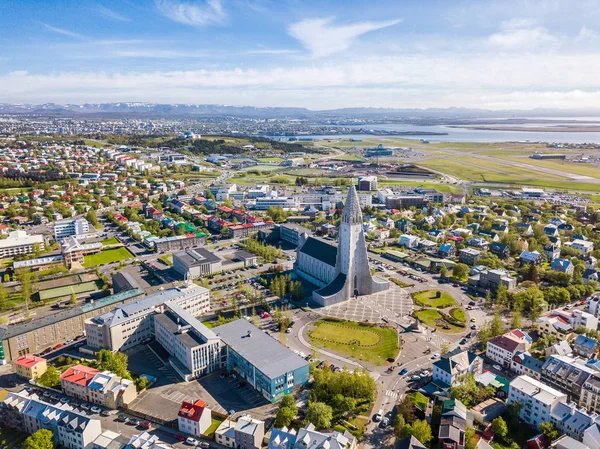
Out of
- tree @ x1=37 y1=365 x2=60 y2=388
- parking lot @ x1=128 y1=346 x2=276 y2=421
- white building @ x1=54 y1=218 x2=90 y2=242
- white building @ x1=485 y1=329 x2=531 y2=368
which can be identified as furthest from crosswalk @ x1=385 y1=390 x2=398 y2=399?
white building @ x1=54 y1=218 x2=90 y2=242

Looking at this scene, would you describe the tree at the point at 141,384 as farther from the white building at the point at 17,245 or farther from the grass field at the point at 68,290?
the white building at the point at 17,245

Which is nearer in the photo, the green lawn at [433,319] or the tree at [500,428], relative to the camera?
the tree at [500,428]

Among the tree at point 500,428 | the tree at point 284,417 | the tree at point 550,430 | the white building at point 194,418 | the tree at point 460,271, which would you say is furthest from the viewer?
the tree at point 460,271

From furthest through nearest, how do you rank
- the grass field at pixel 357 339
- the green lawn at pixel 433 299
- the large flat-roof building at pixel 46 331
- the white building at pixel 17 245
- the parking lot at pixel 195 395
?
1. the white building at pixel 17 245
2. the green lawn at pixel 433 299
3. the grass field at pixel 357 339
4. the large flat-roof building at pixel 46 331
5. the parking lot at pixel 195 395

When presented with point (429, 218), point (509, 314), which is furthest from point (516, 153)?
point (509, 314)

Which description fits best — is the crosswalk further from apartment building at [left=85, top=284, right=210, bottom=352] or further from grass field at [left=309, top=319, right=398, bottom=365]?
apartment building at [left=85, top=284, right=210, bottom=352]

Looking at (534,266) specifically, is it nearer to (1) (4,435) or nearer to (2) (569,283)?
(2) (569,283)

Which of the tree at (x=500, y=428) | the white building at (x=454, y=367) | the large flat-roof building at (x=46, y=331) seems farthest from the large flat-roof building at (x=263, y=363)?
the large flat-roof building at (x=46, y=331)
